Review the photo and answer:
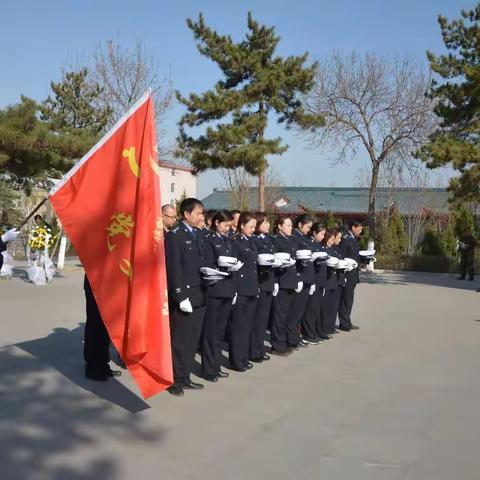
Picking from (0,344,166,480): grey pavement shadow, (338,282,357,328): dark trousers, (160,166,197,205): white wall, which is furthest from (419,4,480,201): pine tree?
(160,166,197,205): white wall

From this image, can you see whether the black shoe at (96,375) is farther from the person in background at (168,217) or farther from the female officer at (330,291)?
the female officer at (330,291)

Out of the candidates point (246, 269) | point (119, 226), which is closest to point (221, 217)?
point (246, 269)

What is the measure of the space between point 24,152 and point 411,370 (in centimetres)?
952

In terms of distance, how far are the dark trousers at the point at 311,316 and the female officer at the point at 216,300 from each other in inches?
92.9

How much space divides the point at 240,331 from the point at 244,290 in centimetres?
46

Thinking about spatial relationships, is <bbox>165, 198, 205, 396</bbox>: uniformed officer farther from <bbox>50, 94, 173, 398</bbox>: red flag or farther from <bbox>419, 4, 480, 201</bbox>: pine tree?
<bbox>419, 4, 480, 201</bbox>: pine tree

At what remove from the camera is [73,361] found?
7.63 m

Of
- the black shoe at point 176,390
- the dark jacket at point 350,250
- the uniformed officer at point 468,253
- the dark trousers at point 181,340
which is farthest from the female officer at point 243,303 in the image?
the uniformed officer at point 468,253

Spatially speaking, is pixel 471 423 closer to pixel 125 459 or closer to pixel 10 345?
pixel 125 459

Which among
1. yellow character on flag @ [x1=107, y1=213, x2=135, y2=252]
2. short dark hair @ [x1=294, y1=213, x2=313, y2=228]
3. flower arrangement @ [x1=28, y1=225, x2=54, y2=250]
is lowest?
flower arrangement @ [x1=28, y1=225, x2=54, y2=250]

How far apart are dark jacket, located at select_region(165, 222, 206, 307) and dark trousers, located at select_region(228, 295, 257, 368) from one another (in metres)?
0.96

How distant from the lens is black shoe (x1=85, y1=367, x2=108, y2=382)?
6.79m

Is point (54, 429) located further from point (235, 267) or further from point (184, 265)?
point (235, 267)

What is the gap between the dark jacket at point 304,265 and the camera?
27.9 feet
